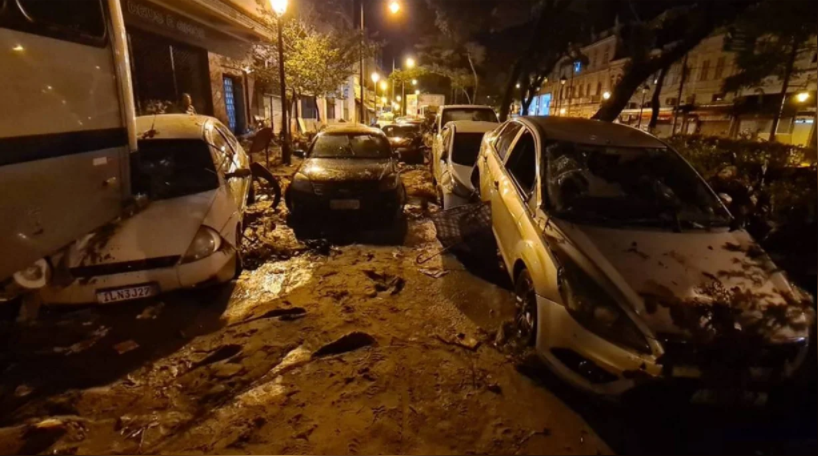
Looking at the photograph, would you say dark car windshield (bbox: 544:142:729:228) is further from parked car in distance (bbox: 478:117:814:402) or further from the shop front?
the shop front

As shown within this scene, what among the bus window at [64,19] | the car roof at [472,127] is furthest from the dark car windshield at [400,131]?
the bus window at [64,19]

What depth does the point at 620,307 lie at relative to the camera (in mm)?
2635

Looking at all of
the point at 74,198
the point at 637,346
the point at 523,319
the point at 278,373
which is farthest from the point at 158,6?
the point at 637,346

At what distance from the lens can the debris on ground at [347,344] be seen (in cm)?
347

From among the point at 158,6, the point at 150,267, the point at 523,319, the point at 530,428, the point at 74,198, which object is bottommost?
the point at 530,428

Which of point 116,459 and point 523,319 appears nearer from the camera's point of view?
point 116,459

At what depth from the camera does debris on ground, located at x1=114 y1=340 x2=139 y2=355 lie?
3.40 m

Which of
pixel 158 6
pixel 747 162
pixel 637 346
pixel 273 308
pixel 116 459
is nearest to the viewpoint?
pixel 116 459

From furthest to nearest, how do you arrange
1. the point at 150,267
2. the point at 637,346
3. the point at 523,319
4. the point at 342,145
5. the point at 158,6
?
1. the point at 158,6
2. the point at 342,145
3. the point at 150,267
4. the point at 523,319
5. the point at 637,346

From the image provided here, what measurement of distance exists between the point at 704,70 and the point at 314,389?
123 feet

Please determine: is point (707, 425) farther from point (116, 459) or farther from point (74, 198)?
point (74, 198)

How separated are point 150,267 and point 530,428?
3.38m

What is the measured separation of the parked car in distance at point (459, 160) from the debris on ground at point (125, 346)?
428 cm

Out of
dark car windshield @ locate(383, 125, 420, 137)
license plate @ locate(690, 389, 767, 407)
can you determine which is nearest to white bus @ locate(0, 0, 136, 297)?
license plate @ locate(690, 389, 767, 407)
